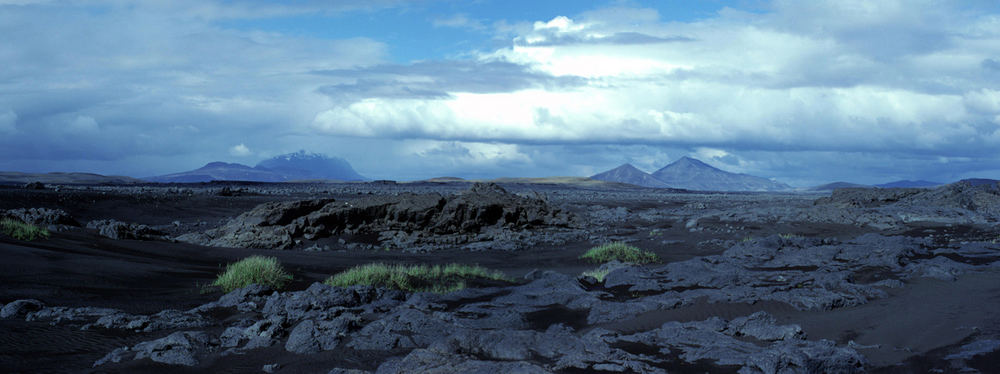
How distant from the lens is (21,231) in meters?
15.3

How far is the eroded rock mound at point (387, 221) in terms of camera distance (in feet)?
84.8

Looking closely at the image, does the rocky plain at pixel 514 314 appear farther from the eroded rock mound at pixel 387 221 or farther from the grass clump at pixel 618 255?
the eroded rock mound at pixel 387 221

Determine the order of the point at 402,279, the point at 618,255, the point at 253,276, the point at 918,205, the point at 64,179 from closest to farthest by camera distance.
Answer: the point at 253,276 < the point at 402,279 < the point at 618,255 < the point at 918,205 < the point at 64,179

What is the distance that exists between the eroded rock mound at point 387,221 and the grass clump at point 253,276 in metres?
10.8

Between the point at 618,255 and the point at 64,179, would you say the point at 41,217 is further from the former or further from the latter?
the point at 64,179

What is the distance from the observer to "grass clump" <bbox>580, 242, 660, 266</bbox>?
20859mm

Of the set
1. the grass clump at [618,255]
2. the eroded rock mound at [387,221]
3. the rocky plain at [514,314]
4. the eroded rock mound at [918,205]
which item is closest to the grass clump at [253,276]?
the rocky plain at [514,314]

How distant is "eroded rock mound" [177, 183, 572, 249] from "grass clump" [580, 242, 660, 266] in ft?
23.3

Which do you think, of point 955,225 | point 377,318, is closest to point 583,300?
point 377,318

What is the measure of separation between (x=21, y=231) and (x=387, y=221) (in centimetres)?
1453

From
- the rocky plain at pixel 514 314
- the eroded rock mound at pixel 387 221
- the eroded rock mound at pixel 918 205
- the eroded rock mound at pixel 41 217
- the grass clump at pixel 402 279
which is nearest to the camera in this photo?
the rocky plain at pixel 514 314

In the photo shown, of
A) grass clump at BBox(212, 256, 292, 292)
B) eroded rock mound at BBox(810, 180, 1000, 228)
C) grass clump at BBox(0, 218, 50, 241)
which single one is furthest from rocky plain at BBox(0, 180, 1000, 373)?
eroded rock mound at BBox(810, 180, 1000, 228)

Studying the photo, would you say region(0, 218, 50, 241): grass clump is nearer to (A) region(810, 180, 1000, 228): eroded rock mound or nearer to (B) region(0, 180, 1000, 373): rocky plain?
(B) region(0, 180, 1000, 373): rocky plain

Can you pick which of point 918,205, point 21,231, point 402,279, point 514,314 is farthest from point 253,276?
point 918,205
